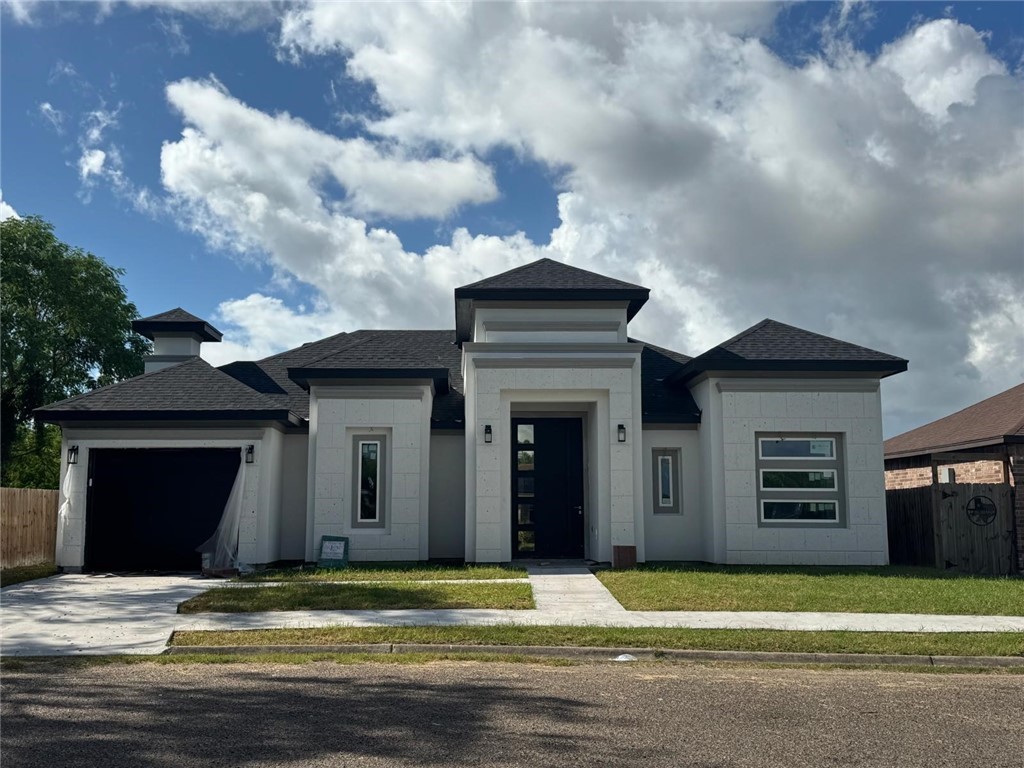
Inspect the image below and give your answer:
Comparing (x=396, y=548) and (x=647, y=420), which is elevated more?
(x=647, y=420)

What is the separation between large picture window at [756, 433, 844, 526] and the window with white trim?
1.72 meters

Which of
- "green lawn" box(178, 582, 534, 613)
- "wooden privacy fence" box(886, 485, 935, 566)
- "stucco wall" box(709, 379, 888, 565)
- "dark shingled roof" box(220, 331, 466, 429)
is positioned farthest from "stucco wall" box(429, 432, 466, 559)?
"wooden privacy fence" box(886, 485, 935, 566)

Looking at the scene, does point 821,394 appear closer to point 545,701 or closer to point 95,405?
point 545,701

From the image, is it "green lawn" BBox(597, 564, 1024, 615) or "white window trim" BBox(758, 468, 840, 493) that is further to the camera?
"white window trim" BBox(758, 468, 840, 493)

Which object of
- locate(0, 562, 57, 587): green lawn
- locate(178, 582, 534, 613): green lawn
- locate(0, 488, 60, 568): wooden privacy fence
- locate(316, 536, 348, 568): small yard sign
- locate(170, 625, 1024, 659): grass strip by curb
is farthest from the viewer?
locate(316, 536, 348, 568): small yard sign

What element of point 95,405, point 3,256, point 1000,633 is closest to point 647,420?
point 1000,633

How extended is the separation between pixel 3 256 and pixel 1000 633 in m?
34.0

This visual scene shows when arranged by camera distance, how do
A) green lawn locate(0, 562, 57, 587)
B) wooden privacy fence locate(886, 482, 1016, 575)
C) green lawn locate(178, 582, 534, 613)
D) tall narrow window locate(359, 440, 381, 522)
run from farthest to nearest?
tall narrow window locate(359, 440, 381, 522) → wooden privacy fence locate(886, 482, 1016, 575) → green lawn locate(0, 562, 57, 587) → green lawn locate(178, 582, 534, 613)

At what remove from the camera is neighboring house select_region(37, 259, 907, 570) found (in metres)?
16.4

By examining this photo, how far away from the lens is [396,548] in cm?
1666

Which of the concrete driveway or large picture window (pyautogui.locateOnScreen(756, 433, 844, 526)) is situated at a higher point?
large picture window (pyautogui.locateOnScreen(756, 433, 844, 526))

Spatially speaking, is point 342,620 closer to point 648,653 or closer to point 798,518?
point 648,653

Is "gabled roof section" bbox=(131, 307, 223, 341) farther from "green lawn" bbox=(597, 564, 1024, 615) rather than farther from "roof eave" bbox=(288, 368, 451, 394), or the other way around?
"green lawn" bbox=(597, 564, 1024, 615)

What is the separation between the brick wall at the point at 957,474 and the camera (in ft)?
61.3
